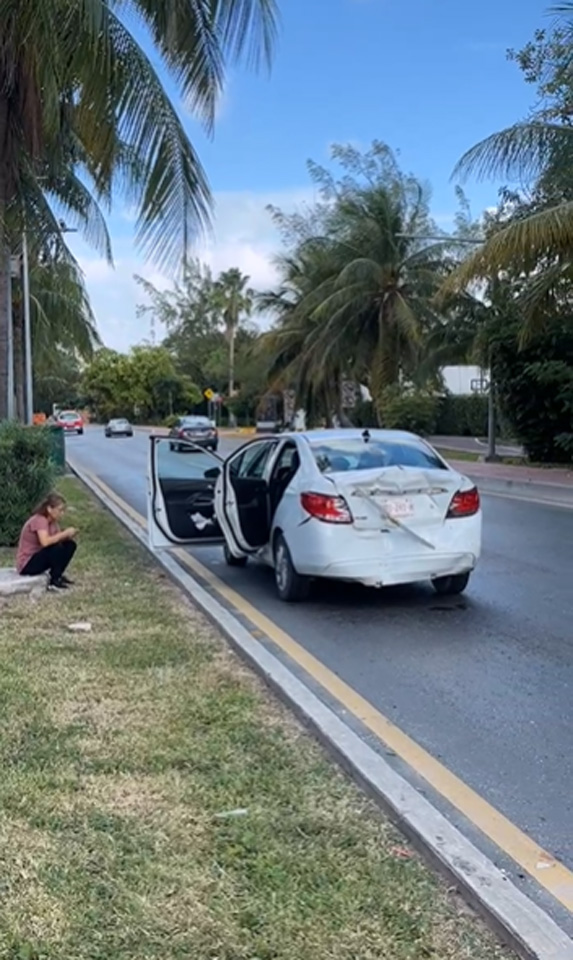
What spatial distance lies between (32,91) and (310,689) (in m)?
8.59

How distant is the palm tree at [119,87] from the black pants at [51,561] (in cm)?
381

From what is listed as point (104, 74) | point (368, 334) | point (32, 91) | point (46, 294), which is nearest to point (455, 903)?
point (104, 74)

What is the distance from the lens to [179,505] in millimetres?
9984

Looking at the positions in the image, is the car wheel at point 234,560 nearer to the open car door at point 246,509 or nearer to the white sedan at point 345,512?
the white sedan at point 345,512

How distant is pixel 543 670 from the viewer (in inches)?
252

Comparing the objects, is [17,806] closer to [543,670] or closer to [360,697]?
[360,697]

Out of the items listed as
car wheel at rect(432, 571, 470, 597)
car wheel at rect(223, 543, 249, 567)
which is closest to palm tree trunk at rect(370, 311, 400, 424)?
car wheel at rect(223, 543, 249, 567)

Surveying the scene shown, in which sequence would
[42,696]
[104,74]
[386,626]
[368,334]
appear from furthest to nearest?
[368,334] → [104,74] → [386,626] → [42,696]

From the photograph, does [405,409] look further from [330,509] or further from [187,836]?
[187,836]

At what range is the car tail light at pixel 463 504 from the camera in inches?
325

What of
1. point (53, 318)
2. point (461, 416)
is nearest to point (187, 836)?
point (53, 318)

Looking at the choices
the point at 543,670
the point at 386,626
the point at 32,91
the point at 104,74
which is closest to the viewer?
the point at 543,670

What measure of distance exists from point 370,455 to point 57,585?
3163 millimetres

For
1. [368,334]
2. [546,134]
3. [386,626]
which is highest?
[546,134]
